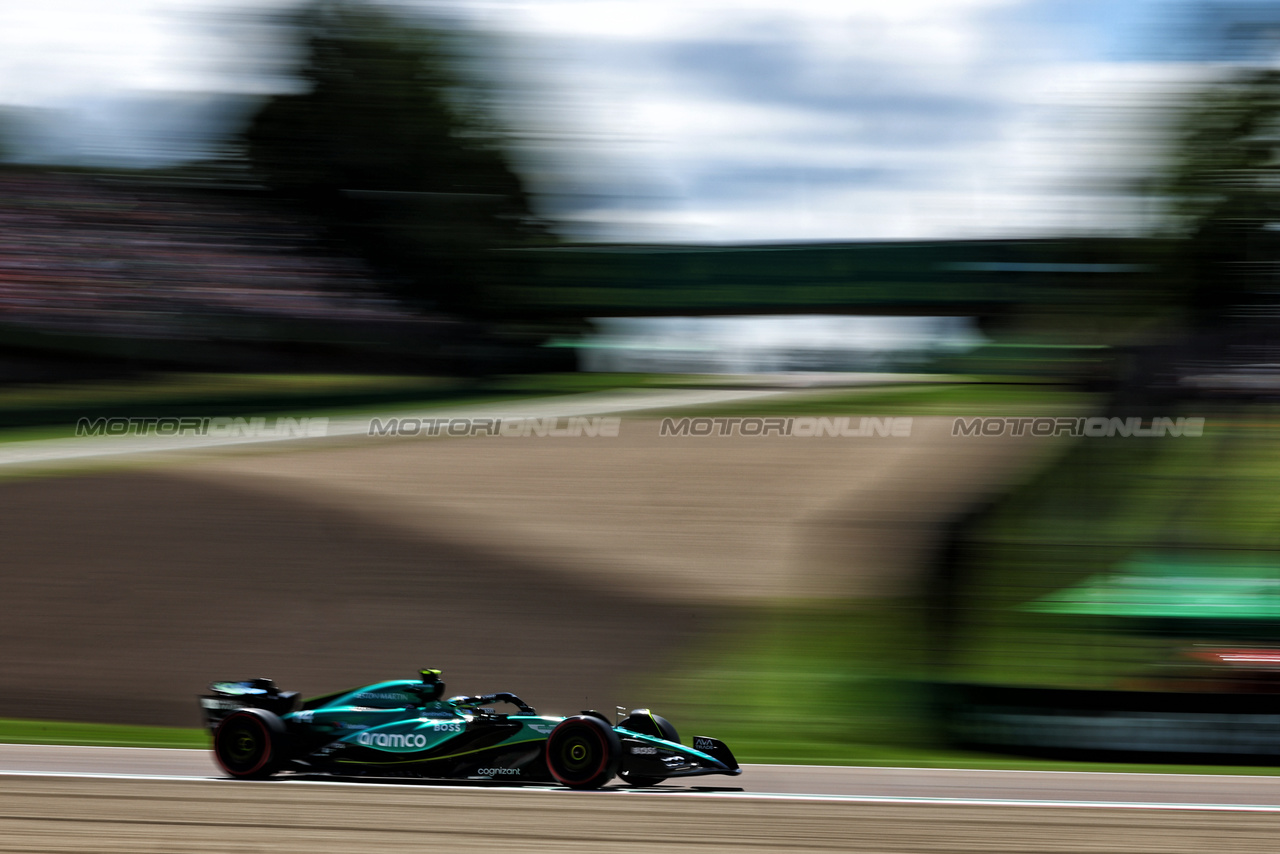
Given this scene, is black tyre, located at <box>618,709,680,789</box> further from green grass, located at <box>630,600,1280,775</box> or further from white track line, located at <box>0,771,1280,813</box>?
green grass, located at <box>630,600,1280,775</box>

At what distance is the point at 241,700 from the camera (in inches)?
180

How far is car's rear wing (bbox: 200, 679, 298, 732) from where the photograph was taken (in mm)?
4582

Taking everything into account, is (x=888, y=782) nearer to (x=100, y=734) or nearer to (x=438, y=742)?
(x=438, y=742)

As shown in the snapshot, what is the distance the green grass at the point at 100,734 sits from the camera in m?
6.09

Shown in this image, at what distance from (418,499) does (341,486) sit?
811 millimetres

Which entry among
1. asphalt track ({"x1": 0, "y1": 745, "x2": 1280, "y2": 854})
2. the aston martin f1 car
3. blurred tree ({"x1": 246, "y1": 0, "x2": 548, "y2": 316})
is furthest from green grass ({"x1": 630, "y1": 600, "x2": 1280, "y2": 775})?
blurred tree ({"x1": 246, "y1": 0, "x2": 548, "y2": 316})

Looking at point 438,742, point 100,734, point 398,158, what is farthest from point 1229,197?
point 100,734

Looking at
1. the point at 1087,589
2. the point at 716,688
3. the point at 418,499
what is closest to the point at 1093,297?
the point at 1087,589

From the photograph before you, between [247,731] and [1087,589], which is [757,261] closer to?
[1087,589]

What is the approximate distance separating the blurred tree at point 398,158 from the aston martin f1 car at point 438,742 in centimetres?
559

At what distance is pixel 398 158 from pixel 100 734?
5.87 metres

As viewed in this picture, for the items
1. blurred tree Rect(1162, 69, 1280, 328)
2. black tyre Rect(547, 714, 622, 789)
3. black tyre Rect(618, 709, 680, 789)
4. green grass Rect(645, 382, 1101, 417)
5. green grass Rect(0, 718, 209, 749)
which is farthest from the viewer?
green grass Rect(645, 382, 1101, 417)

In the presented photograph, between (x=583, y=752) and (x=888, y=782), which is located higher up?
(x=583, y=752)

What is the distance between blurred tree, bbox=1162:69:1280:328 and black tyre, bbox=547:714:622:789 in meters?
5.21
